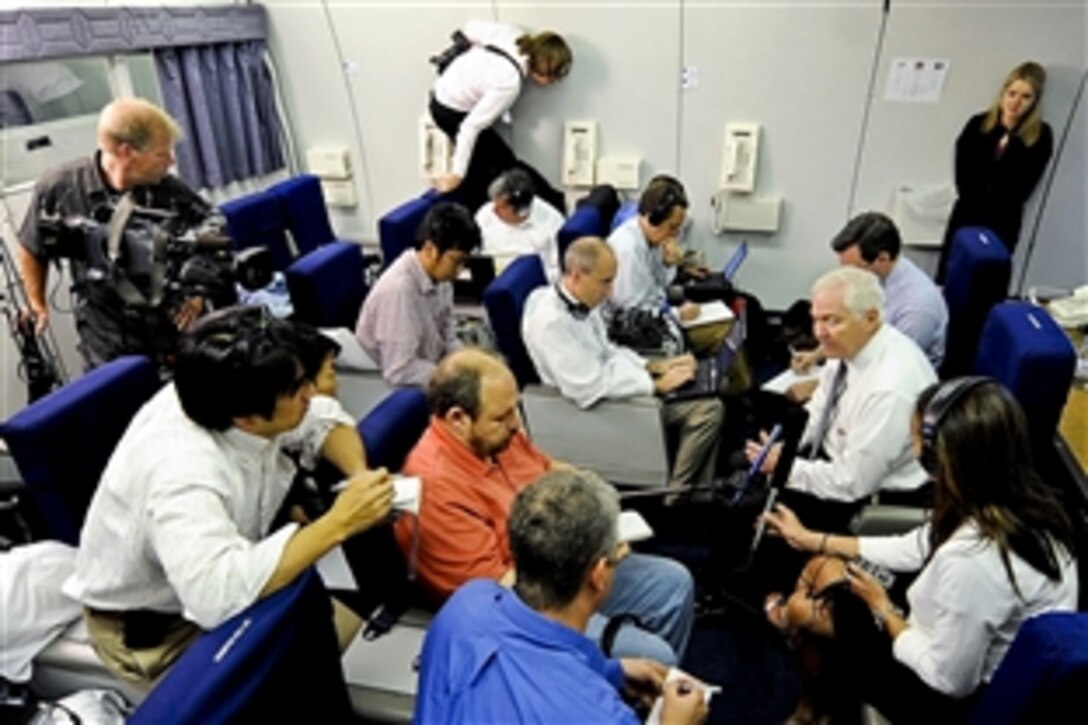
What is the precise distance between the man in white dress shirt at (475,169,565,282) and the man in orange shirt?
69.9 inches

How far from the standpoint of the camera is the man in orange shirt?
5.13 feet

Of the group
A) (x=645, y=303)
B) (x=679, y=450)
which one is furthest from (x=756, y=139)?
(x=679, y=450)

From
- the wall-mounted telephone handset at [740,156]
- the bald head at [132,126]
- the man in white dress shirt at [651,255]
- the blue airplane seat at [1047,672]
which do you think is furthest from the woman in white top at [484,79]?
the blue airplane seat at [1047,672]

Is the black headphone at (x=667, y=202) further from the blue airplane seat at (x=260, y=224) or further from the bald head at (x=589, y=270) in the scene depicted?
the blue airplane seat at (x=260, y=224)

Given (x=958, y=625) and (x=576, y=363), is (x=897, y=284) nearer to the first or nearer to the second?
(x=576, y=363)

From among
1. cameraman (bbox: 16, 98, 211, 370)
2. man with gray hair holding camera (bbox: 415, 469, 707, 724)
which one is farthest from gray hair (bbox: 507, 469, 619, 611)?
cameraman (bbox: 16, 98, 211, 370)

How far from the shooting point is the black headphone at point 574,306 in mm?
2430

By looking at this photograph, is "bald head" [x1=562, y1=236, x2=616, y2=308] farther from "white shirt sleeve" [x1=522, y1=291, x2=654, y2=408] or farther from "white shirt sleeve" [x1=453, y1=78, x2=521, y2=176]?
"white shirt sleeve" [x1=453, y1=78, x2=521, y2=176]

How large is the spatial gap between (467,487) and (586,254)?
1025mm

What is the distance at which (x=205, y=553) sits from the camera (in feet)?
3.84

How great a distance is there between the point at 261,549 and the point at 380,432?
1.54 feet

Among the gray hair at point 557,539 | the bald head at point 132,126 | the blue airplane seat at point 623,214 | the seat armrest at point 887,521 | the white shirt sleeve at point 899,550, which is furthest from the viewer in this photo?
the blue airplane seat at point 623,214

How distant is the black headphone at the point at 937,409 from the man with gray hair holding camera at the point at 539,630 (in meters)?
0.65

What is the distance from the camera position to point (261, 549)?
1212mm
